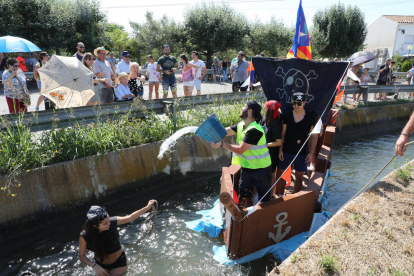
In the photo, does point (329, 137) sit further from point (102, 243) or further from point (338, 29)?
point (338, 29)

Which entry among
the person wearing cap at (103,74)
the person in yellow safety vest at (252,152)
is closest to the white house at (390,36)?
the person wearing cap at (103,74)

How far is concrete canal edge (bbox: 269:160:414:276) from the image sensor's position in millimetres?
3311

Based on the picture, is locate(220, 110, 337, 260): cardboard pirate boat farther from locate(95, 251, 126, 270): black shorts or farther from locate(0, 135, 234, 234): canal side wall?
locate(0, 135, 234, 234): canal side wall

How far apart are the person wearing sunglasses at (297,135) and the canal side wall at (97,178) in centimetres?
290

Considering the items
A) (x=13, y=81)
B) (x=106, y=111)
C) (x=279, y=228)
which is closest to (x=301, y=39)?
(x=279, y=228)

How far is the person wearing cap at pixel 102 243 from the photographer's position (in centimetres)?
343

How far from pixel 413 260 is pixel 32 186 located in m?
5.55

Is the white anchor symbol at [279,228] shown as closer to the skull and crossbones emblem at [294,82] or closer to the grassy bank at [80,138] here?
the skull and crossbones emblem at [294,82]

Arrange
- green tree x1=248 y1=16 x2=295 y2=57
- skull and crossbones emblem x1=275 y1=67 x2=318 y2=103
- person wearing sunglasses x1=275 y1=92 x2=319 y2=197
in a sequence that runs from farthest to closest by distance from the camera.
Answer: green tree x1=248 y1=16 x2=295 y2=57, skull and crossbones emblem x1=275 y1=67 x2=318 y2=103, person wearing sunglasses x1=275 y1=92 x2=319 y2=197

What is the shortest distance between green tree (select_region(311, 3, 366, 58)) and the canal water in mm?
25265

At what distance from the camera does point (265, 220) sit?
4.45 m

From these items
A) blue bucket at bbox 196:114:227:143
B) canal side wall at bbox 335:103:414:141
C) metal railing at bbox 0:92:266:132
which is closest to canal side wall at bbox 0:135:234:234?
metal railing at bbox 0:92:266:132

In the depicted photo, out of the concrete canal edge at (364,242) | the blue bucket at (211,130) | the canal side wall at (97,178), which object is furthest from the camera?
the canal side wall at (97,178)

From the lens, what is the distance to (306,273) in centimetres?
323
